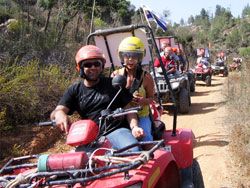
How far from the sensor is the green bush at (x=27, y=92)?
27.9 feet

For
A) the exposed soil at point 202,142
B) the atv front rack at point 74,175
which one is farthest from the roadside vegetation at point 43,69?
the atv front rack at point 74,175

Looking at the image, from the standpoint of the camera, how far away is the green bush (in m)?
8.49

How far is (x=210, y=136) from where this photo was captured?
877cm

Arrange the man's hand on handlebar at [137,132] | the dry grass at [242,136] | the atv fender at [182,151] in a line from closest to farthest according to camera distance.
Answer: the man's hand on handlebar at [137,132] < the atv fender at [182,151] < the dry grass at [242,136]

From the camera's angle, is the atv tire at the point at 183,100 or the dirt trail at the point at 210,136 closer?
the dirt trail at the point at 210,136

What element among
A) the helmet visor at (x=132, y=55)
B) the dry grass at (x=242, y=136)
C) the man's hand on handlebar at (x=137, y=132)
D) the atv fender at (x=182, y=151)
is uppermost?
the helmet visor at (x=132, y=55)

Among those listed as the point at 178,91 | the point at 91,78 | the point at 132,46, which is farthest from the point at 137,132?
the point at 178,91

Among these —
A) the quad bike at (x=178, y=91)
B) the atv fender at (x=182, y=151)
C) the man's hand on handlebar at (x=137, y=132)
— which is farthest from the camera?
the quad bike at (x=178, y=91)

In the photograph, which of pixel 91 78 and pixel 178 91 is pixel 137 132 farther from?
pixel 178 91

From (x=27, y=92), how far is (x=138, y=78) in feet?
13.9

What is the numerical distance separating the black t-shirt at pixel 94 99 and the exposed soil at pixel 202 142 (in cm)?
240

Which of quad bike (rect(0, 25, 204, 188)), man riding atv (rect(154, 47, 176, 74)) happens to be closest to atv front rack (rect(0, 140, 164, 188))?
quad bike (rect(0, 25, 204, 188))

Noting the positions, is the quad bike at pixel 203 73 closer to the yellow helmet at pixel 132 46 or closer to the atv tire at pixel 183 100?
the atv tire at pixel 183 100

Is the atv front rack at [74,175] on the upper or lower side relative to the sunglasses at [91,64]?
lower
